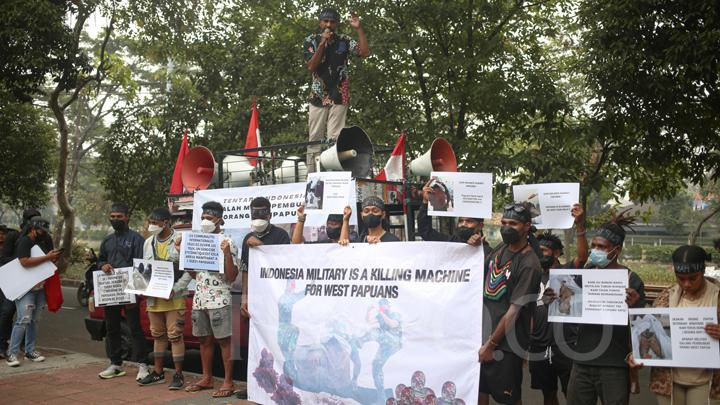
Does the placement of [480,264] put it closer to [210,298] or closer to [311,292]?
[311,292]

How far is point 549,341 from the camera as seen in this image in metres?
6.01

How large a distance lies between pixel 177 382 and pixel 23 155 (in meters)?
14.7

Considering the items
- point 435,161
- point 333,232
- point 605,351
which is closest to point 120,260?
point 333,232

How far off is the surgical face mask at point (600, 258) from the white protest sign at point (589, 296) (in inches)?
5.1

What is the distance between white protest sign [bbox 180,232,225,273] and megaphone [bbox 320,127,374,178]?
4.83 feet

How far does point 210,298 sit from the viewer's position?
743 centimetres

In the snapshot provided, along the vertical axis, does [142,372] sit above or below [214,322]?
below

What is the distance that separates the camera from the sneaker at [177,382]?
25.6 ft

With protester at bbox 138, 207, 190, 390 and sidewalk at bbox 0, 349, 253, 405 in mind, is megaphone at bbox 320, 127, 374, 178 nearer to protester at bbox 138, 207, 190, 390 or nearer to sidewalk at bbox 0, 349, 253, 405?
protester at bbox 138, 207, 190, 390

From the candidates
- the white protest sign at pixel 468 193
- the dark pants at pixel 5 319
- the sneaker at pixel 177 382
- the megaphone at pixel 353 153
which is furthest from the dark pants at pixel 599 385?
the dark pants at pixel 5 319

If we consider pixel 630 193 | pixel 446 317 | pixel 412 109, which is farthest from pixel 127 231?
pixel 630 193

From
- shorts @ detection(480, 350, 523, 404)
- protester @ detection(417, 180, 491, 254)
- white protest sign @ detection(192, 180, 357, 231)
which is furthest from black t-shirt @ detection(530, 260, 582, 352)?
white protest sign @ detection(192, 180, 357, 231)

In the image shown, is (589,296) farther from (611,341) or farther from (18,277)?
(18,277)

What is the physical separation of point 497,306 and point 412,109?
8.64 meters
